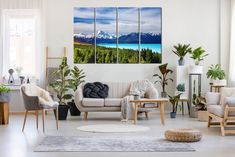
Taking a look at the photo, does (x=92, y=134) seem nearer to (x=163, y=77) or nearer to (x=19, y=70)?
(x=163, y=77)

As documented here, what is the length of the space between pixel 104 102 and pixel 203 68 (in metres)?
3.20

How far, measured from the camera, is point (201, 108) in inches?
396

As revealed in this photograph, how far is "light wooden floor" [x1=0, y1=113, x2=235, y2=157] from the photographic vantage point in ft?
18.5

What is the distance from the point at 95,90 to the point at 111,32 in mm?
2110

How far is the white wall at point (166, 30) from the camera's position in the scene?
11.5 m

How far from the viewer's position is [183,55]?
1115 cm

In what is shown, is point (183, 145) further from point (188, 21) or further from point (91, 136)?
point (188, 21)

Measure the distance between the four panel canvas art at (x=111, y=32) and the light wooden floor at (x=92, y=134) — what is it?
1576 millimetres

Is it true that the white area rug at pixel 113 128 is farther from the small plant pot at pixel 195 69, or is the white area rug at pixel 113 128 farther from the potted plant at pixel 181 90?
the small plant pot at pixel 195 69

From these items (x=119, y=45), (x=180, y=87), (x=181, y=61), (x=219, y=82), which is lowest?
(x=180, y=87)

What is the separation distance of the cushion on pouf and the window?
2077 millimetres

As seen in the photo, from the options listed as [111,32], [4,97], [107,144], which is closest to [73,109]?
[4,97]

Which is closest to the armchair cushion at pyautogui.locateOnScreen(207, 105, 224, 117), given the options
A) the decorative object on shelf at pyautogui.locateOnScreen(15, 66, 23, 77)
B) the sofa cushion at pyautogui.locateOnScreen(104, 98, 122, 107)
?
the sofa cushion at pyautogui.locateOnScreen(104, 98, 122, 107)

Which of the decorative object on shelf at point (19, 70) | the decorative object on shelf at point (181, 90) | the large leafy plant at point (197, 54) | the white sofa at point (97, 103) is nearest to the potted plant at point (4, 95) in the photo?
the white sofa at point (97, 103)
